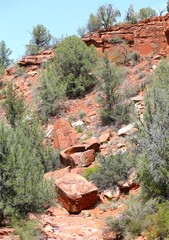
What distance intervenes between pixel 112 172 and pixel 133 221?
489 centimetres

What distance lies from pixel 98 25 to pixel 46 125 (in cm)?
1777

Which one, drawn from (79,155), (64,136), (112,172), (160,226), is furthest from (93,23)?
(160,226)

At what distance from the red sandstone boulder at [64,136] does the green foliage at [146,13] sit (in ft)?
69.3

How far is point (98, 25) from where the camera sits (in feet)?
121

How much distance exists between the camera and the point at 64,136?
18.9 metres

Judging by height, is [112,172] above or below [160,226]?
below

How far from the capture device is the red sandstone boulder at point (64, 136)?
61.5 ft

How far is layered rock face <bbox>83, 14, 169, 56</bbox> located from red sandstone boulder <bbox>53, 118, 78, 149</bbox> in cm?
880

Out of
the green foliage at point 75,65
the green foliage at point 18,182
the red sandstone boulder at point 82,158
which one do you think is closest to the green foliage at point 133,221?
the green foliage at point 18,182

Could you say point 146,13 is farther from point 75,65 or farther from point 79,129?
point 79,129

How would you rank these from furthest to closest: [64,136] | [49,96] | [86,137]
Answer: [49,96]
[86,137]
[64,136]

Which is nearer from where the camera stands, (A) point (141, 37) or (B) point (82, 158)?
(B) point (82, 158)

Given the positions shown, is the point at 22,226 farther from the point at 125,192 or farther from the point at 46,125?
the point at 46,125

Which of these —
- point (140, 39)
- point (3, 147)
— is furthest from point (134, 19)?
point (3, 147)
